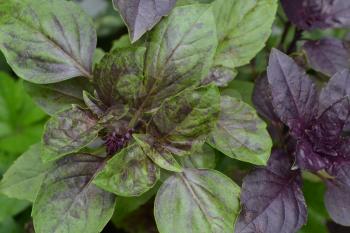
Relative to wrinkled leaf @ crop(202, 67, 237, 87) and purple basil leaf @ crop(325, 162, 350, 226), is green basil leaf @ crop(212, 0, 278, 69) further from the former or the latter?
purple basil leaf @ crop(325, 162, 350, 226)

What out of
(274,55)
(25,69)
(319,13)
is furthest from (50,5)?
(319,13)

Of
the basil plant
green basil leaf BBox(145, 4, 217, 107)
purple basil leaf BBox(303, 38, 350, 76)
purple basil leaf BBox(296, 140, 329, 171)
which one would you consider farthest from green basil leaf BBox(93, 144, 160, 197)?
purple basil leaf BBox(303, 38, 350, 76)

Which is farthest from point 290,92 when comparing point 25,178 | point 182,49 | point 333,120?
point 25,178

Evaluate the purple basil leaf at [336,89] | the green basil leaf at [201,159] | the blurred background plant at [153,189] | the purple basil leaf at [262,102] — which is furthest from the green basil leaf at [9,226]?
the purple basil leaf at [336,89]

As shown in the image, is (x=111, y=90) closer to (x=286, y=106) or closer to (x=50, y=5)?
(x=50, y=5)

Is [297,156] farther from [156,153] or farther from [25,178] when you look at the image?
[25,178]

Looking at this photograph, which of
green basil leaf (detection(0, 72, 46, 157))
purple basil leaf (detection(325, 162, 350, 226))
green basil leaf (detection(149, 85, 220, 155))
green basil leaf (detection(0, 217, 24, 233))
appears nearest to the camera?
green basil leaf (detection(149, 85, 220, 155))
